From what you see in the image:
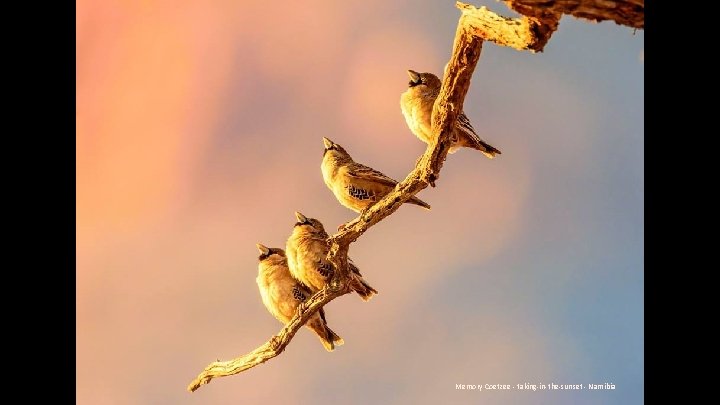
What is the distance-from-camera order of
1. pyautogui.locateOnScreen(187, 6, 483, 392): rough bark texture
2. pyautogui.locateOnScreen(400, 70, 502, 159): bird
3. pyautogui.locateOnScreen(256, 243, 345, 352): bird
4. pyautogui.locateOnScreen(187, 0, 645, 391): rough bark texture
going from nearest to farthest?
1. pyautogui.locateOnScreen(187, 0, 645, 391): rough bark texture
2. pyautogui.locateOnScreen(187, 6, 483, 392): rough bark texture
3. pyautogui.locateOnScreen(400, 70, 502, 159): bird
4. pyautogui.locateOnScreen(256, 243, 345, 352): bird

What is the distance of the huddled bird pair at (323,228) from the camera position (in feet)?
22.3

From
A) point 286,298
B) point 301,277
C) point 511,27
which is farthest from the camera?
point 286,298

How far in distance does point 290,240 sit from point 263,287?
0.60m

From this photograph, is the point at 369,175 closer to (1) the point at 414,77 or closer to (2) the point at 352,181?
(2) the point at 352,181

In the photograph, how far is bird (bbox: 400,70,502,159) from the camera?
666 cm

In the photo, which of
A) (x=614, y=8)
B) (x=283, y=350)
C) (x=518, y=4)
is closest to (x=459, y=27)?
(x=518, y=4)

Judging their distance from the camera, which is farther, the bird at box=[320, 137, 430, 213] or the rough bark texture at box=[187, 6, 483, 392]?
the bird at box=[320, 137, 430, 213]

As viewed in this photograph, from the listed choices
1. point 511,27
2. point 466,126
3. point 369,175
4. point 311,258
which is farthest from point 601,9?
point 311,258

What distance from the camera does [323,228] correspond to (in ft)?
24.7

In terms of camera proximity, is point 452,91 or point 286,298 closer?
point 452,91

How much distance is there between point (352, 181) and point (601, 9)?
158 inches

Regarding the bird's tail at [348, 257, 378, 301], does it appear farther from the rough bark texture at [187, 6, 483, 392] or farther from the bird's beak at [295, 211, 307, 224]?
the bird's beak at [295, 211, 307, 224]

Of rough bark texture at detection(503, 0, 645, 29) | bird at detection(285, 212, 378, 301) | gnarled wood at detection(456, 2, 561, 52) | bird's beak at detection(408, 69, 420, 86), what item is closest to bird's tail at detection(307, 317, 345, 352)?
bird at detection(285, 212, 378, 301)

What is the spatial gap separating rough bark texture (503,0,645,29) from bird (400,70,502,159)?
291cm
